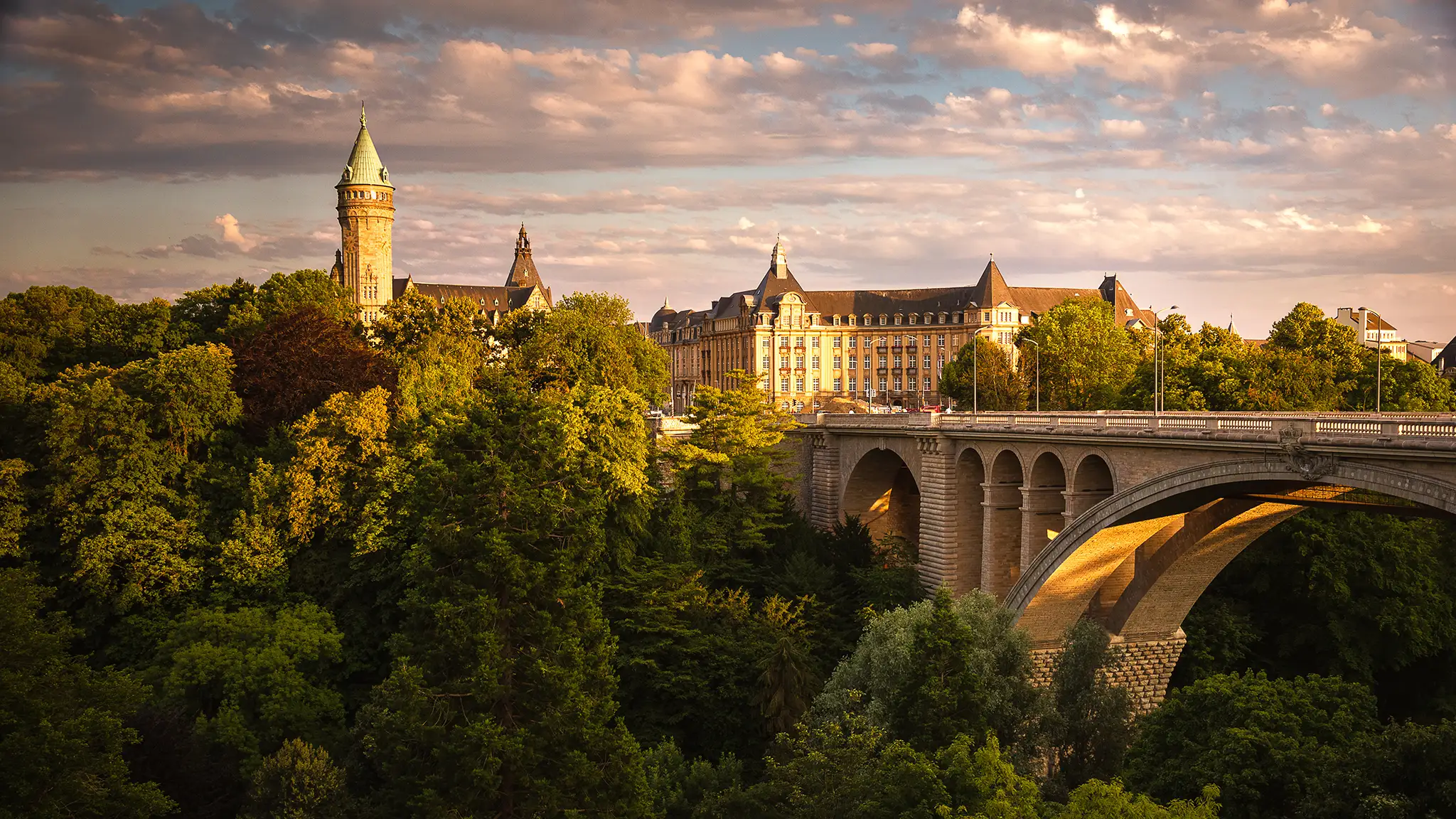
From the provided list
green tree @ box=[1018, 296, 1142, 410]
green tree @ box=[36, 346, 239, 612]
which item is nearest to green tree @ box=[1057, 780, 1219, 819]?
green tree @ box=[36, 346, 239, 612]

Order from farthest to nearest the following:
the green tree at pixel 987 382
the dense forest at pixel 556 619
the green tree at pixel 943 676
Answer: the green tree at pixel 987 382, the green tree at pixel 943 676, the dense forest at pixel 556 619

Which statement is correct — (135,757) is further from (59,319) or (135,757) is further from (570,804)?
(59,319)

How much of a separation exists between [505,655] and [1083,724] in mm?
16556

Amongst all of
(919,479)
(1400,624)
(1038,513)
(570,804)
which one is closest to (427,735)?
(570,804)

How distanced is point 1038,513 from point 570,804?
66.6ft

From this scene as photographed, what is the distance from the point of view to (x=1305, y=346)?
204 ft

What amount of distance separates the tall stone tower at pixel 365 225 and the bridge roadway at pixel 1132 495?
3084 inches

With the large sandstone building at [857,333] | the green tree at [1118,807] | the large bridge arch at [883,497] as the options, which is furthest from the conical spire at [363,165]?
the green tree at [1118,807]

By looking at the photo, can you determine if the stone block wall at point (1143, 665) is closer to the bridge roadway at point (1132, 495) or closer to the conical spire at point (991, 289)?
the bridge roadway at point (1132, 495)

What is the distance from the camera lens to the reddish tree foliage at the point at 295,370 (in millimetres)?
53875

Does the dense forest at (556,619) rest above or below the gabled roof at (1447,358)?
below

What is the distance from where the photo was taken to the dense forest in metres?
26.8

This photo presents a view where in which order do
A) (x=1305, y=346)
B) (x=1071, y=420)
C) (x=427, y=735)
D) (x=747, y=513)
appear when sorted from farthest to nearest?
(x=1305, y=346) → (x=747, y=513) → (x=1071, y=420) → (x=427, y=735)

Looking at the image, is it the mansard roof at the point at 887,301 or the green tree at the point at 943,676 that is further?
the mansard roof at the point at 887,301
